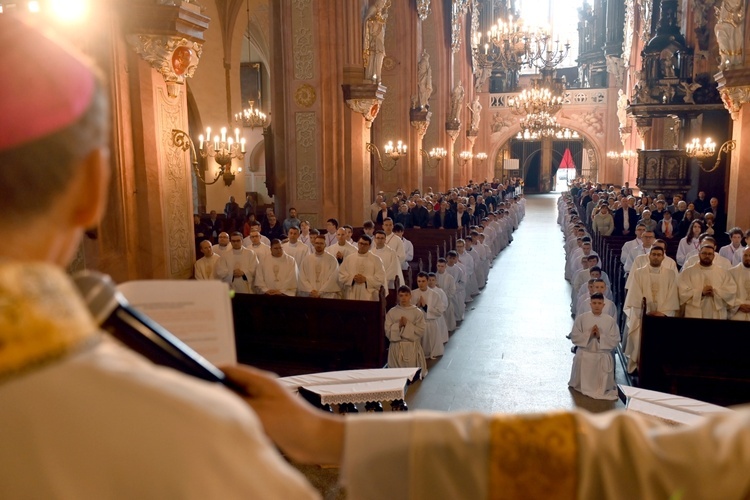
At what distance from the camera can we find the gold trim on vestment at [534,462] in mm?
1684

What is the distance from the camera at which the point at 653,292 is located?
10531 mm

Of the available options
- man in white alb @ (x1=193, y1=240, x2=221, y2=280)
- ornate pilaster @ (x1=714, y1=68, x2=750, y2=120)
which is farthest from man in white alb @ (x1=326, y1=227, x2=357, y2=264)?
ornate pilaster @ (x1=714, y1=68, x2=750, y2=120)

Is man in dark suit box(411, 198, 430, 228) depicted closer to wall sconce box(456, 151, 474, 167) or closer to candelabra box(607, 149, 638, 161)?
wall sconce box(456, 151, 474, 167)

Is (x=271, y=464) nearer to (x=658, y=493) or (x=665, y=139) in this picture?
(x=658, y=493)

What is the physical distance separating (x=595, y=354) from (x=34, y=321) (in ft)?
29.9

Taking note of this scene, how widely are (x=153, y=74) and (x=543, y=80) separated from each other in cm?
2419

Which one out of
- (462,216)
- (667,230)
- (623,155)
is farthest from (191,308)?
(623,155)

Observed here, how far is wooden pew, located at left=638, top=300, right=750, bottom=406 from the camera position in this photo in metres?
7.99

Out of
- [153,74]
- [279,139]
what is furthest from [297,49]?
[153,74]

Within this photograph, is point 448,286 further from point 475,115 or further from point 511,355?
point 475,115

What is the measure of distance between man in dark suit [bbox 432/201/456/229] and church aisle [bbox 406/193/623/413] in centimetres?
218

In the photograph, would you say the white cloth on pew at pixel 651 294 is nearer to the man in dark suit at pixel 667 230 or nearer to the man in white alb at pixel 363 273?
the man in white alb at pixel 363 273

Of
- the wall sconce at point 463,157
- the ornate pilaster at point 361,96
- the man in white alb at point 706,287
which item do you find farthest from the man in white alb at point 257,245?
the wall sconce at point 463,157

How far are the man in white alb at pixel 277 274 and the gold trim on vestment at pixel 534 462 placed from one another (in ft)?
32.9
